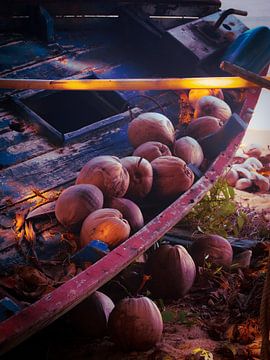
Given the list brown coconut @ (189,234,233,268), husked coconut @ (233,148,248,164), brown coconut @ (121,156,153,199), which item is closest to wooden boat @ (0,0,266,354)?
brown coconut @ (121,156,153,199)

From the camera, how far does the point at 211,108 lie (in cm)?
580

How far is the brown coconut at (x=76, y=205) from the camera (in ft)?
12.9

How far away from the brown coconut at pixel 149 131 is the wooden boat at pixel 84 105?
0.17 m

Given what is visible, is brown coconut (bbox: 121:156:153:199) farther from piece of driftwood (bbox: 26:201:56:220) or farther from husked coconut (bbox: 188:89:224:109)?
husked coconut (bbox: 188:89:224:109)

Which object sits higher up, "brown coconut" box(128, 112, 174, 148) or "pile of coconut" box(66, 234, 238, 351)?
"brown coconut" box(128, 112, 174, 148)

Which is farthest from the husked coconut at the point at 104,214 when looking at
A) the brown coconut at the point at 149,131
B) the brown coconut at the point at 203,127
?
the brown coconut at the point at 203,127

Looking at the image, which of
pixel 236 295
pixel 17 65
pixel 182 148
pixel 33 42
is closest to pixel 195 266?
pixel 236 295

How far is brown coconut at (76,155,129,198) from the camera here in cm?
418

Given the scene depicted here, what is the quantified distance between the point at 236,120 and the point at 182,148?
71cm

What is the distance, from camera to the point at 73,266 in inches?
140

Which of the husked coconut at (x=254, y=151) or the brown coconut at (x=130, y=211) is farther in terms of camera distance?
the husked coconut at (x=254, y=151)

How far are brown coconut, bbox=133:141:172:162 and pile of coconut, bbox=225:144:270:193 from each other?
2702 mm

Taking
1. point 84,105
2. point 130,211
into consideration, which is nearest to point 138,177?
point 130,211

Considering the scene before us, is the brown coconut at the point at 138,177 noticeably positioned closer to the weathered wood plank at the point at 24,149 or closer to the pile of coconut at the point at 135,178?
the pile of coconut at the point at 135,178
